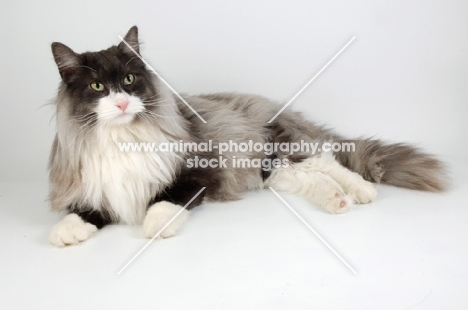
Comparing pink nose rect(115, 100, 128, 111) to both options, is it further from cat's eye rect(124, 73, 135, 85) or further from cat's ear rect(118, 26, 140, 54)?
cat's ear rect(118, 26, 140, 54)

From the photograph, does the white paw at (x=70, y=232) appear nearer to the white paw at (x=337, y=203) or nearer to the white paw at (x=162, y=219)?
the white paw at (x=162, y=219)

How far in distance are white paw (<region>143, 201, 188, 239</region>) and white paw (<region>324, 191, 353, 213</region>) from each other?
29.0 inches

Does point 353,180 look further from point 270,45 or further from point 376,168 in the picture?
point 270,45

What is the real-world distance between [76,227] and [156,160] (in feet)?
1.63

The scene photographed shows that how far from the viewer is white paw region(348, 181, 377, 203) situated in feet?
9.60

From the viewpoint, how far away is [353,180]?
9.88 ft

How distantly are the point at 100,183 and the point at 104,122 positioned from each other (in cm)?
32

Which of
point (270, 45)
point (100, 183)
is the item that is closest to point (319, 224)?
point (100, 183)

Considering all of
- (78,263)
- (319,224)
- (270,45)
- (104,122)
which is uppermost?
(270,45)

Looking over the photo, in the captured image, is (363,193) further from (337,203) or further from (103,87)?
(103,87)

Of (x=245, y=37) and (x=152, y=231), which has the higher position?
(x=245, y=37)

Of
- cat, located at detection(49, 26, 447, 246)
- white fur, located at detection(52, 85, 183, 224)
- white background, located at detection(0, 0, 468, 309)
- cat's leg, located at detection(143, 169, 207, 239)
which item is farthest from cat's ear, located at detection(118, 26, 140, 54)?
white background, located at detection(0, 0, 468, 309)

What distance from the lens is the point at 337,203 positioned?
2.81 m

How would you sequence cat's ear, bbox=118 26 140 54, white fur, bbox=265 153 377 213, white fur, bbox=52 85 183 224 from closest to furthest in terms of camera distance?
white fur, bbox=52 85 183 224 < cat's ear, bbox=118 26 140 54 < white fur, bbox=265 153 377 213
